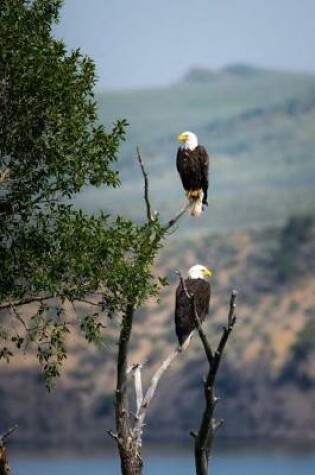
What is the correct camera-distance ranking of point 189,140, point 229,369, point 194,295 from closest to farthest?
point 194,295 → point 189,140 → point 229,369

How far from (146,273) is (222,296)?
126259mm

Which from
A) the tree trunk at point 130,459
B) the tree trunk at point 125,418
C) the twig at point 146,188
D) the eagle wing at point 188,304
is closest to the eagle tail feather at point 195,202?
the eagle wing at point 188,304

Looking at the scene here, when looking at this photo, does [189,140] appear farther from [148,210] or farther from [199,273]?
[148,210]

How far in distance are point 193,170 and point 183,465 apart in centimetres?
9121

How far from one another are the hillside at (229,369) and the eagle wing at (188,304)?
10199 cm

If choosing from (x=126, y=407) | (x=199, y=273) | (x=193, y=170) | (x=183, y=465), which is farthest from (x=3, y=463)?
(x=183, y=465)

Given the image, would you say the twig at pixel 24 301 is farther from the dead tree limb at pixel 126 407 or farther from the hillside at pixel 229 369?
the hillside at pixel 229 369

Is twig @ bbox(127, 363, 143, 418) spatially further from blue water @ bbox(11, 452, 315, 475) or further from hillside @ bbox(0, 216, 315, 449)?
hillside @ bbox(0, 216, 315, 449)

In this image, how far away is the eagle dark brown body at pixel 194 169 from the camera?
997 inches

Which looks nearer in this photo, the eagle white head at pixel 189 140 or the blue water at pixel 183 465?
the eagle white head at pixel 189 140

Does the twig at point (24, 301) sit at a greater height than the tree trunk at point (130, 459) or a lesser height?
greater

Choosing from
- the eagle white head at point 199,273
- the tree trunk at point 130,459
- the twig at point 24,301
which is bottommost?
the tree trunk at point 130,459

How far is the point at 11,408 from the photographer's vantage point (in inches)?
5635

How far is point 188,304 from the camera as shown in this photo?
77.5 feet
